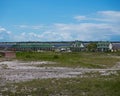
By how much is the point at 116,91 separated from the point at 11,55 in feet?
206

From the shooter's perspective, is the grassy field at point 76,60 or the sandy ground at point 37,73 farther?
the grassy field at point 76,60

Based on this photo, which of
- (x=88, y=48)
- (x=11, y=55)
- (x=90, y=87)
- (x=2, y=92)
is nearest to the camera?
(x=2, y=92)

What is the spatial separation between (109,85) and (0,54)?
216ft

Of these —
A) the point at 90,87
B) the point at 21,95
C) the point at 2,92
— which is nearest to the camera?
the point at 21,95

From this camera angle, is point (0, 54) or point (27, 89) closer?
point (27, 89)

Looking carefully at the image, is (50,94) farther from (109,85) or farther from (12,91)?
(109,85)

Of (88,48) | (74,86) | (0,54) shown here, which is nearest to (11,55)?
(0,54)

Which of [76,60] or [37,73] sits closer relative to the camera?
[37,73]

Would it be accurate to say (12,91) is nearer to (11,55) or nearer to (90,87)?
(90,87)

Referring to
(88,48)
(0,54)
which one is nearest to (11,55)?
(0,54)

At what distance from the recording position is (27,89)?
21.2m

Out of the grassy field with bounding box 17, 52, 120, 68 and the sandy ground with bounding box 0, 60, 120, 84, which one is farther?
the grassy field with bounding box 17, 52, 120, 68

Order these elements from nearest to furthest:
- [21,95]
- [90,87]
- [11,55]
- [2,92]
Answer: [21,95] → [2,92] → [90,87] → [11,55]

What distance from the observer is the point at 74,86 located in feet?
73.3
